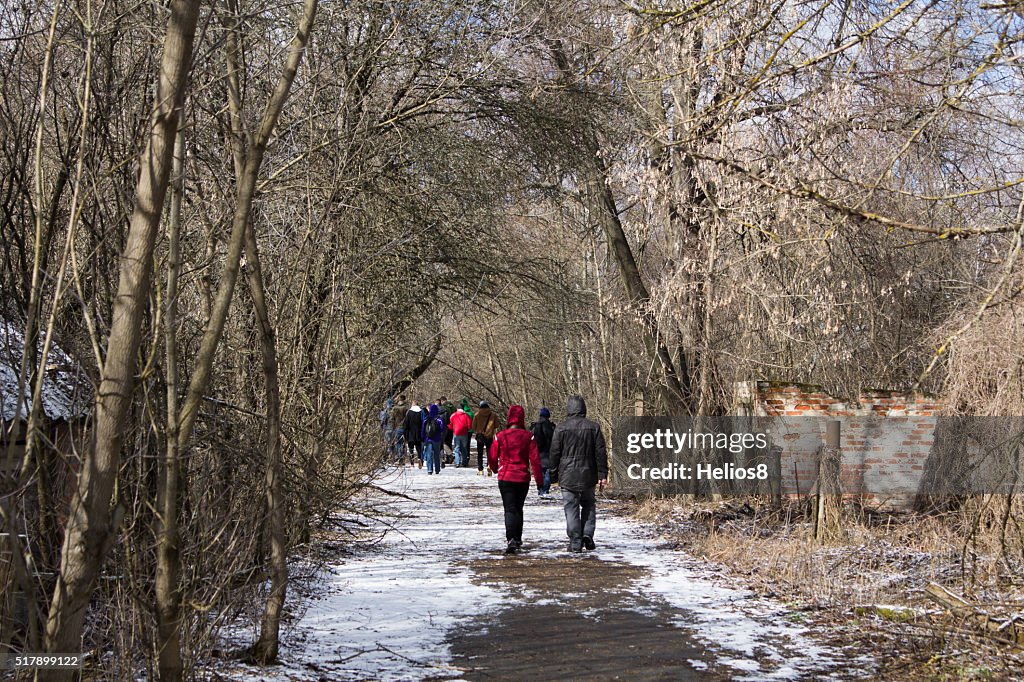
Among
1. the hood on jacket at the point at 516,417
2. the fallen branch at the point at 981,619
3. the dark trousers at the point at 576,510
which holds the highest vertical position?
the hood on jacket at the point at 516,417

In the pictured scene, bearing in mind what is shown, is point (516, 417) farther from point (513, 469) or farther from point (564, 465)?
point (564, 465)

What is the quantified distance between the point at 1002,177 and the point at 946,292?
143 inches

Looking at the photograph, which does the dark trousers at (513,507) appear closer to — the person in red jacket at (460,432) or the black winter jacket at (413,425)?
the black winter jacket at (413,425)

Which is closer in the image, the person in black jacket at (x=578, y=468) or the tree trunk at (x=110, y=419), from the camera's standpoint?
the tree trunk at (x=110, y=419)

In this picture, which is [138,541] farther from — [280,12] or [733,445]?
[733,445]

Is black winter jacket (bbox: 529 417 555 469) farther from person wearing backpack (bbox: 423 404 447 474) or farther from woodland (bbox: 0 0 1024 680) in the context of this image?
person wearing backpack (bbox: 423 404 447 474)

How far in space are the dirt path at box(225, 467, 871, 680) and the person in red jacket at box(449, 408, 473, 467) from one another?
46.2 feet

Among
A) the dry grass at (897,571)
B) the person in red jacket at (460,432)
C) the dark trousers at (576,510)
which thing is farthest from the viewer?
the person in red jacket at (460,432)

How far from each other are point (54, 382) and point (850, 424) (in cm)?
1136

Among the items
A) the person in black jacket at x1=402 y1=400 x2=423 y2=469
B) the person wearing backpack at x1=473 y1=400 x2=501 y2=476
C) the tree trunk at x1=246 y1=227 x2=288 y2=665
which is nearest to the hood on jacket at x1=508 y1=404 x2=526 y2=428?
the tree trunk at x1=246 y1=227 x2=288 y2=665

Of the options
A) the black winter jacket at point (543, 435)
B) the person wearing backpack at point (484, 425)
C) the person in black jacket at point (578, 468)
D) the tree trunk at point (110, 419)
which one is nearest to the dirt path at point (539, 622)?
the person in black jacket at point (578, 468)

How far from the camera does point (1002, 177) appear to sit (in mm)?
14055

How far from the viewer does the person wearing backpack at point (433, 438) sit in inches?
1000

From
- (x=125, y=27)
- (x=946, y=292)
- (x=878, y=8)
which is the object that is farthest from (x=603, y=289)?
(x=125, y=27)
